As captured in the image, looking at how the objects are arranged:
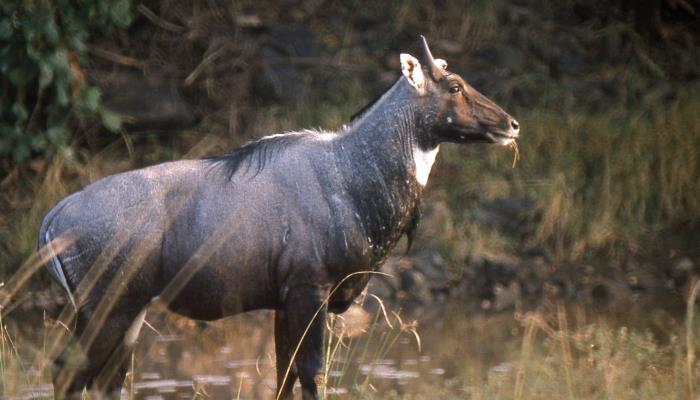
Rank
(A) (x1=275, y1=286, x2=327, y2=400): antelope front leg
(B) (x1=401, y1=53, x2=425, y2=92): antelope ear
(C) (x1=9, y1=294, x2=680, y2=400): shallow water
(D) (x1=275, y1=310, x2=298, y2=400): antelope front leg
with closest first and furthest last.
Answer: (A) (x1=275, y1=286, x2=327, y2=400): antelope front leg → (D) (x1=275, y1=310, x2=298, y2=400): antelope front leg → (B) (x1=401, y1=53, x2=425, y2=92): antelope ear → (C) (x1=9, y1=294, x2=680, y2=400): shallow water

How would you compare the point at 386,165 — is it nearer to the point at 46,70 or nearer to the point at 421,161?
the point at 421,161

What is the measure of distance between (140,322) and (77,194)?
28.9 inches

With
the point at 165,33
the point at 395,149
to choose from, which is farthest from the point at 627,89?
the point at 395,149

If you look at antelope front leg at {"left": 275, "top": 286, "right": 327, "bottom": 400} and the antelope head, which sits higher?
the antelope head

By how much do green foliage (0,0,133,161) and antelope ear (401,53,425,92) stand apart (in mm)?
4705

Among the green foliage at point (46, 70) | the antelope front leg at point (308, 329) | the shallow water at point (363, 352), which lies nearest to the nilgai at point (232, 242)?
the antelope front leg at point (308, 329)

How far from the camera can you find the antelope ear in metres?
7.36

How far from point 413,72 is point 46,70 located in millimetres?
4782

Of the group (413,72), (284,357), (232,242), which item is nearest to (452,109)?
(413,72)

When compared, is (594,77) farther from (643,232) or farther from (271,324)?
(271,324)

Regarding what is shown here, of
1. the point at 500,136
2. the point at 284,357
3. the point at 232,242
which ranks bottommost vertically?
the point at 284,357

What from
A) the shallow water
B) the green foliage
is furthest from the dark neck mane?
the green foliage

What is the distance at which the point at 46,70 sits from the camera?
37.2 ft

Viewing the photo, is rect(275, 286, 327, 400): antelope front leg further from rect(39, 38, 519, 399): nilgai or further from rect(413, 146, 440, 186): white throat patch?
rect(413, 146, 440, 186): white throat patch
